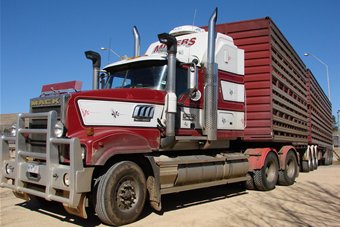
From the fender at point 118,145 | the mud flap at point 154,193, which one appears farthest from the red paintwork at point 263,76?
the fender at point 118,145

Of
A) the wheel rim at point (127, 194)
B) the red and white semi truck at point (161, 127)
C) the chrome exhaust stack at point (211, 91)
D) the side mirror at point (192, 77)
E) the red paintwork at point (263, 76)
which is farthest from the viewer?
the red paintwork at point (263, 76)

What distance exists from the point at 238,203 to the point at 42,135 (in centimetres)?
435

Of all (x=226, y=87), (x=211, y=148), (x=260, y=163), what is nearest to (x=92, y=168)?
(x=211, y=148)

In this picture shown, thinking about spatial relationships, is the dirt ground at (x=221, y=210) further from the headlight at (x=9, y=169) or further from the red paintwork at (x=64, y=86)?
the red paintwork at (x=64, y=86)

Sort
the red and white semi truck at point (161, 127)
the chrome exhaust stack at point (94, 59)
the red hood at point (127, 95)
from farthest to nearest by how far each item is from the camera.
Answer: the chrome exhaust stack at point (94, 59) → the red hood at point (127, 95) → the red and white semi truck at point (161, 127)

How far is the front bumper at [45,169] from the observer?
5129 mm

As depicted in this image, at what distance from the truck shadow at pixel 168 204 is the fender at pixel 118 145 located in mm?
1226

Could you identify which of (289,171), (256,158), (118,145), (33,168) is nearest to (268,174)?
(256,158)

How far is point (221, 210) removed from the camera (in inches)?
277

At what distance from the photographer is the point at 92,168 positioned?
5418 mm

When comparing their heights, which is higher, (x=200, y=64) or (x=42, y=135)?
(x=200, y=64)

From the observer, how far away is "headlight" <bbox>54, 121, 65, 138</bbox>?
5582 mm

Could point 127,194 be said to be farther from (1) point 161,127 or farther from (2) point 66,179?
(1) point 161,127

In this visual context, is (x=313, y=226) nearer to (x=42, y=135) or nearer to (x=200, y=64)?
(x=200, y=64)
